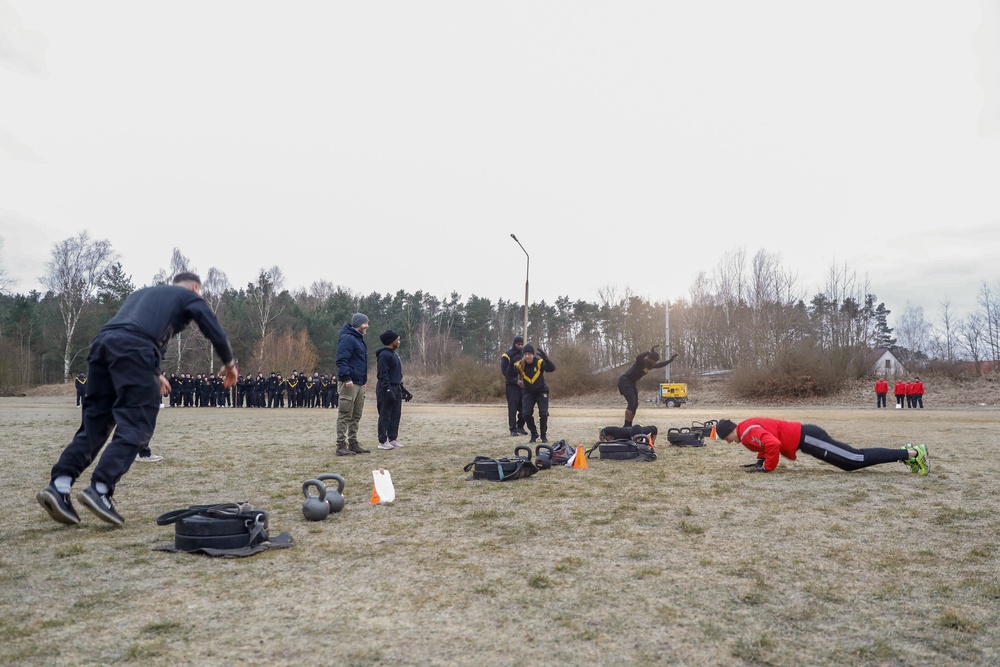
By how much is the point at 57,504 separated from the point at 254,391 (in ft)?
101

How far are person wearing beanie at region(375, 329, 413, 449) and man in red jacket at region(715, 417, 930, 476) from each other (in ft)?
17.4

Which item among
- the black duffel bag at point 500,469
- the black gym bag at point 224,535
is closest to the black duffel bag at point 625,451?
the black duffel bag at point 500,469

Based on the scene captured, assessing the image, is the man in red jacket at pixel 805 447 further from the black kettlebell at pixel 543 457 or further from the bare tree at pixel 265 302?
the bare tree at pixel 265 302

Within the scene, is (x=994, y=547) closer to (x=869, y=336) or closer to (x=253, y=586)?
(x=253, y=586)

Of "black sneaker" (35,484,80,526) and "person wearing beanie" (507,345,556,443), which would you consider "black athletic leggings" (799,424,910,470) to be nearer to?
"person wearing beanie" (507,345,556,443)

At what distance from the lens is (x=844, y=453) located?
8.05 m

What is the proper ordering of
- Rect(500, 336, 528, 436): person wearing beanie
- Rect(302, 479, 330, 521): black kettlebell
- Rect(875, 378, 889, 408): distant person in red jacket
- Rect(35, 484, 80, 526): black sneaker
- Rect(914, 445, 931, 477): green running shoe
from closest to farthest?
Rect(35, 484, 80, 526): black sneaker → Rect(302, 479, 330, 521): black kettlebell → Rect(914, 445, 931, 477): green running shoe → Rect(500, 336, 528, 436): person wearing beanie → Rect(875, 378, 889, 408): distant person in red jacket

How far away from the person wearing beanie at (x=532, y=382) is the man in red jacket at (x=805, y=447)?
441 cm

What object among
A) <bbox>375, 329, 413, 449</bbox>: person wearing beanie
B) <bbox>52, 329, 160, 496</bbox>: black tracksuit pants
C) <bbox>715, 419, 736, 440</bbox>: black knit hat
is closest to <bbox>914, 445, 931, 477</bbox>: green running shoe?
<bbox>715, 419, 736, 440</bbox>: black knit hat

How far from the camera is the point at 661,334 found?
58344mm

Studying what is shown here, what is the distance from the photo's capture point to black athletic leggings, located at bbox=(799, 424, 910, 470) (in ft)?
26.4

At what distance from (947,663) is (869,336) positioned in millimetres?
52983

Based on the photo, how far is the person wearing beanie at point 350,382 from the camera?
1030 cm

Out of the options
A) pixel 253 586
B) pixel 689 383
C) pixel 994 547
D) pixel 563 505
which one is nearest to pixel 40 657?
pixel 253 586
